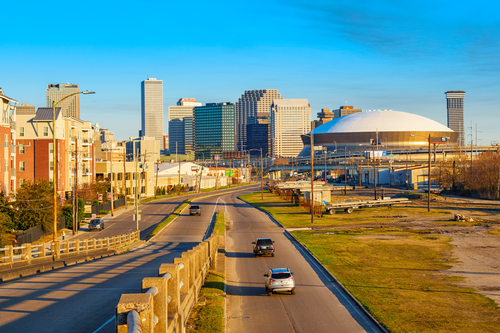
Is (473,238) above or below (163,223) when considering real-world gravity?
above

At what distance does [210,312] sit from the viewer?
1894cm

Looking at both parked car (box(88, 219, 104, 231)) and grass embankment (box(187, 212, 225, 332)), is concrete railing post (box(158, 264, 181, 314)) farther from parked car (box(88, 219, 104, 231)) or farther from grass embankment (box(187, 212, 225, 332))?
parked car (box(88, 219, 104, 231))

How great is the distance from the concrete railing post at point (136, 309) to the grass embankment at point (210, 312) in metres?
9.03

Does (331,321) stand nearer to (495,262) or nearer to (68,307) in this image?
(68,307)

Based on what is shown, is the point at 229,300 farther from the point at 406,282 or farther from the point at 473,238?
the point at 473,238

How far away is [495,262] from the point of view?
105 ft

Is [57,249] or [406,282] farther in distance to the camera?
[57,249]

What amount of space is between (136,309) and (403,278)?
23.4 m

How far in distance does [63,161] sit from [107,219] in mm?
13842

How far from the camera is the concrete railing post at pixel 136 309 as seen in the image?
7.58m

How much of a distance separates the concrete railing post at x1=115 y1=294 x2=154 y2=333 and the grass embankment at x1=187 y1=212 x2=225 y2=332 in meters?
9.03

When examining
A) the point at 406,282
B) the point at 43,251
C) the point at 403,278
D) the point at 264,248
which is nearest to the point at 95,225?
the point at 43,251

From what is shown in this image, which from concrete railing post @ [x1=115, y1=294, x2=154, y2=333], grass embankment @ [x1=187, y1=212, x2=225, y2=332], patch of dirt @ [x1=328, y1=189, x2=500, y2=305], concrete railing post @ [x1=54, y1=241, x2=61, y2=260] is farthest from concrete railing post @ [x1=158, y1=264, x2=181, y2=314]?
concrete railing post @ [x1=54, y1=241, x2=61, y2=260]

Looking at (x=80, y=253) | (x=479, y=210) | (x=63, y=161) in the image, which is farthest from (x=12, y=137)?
(x=479, y=210)
